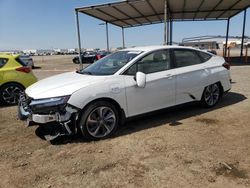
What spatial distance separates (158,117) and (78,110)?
2163 mm

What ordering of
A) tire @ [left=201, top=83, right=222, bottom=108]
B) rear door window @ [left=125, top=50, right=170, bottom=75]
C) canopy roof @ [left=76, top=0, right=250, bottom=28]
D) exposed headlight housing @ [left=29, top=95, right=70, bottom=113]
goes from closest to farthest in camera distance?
exposed headlight housing @ [left=29, top=95, right=70, bottom=113] < rear door window @ [left=125, top=50, right=170, bottom=75] < tire @ [left=201, top=83, right=222, bottom=108] < canopy roof @ [left=76, top=0, right=250, bottom=28]

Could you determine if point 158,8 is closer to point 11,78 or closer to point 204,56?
point 204,56

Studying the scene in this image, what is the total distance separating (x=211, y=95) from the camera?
6.40 m

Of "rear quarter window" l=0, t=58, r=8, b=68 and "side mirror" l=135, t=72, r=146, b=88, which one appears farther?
"rear quarter window" l=0, t=58, r=8, b=68

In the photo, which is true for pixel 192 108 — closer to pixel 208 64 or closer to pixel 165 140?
pixel 208 64

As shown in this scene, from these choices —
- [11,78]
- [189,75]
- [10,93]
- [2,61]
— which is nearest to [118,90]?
[189,75]

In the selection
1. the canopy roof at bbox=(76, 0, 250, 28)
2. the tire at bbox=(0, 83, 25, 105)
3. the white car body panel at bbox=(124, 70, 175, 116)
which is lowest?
the tire at bbox=(0, 83, 25, 105)

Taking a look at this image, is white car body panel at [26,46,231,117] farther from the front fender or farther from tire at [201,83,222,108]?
tire at [201,83,222,108]

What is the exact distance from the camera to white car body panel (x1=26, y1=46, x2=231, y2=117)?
4.36 meters

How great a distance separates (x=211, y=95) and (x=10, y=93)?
18.6 ft

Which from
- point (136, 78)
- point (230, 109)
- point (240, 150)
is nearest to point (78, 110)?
point (136, 78)

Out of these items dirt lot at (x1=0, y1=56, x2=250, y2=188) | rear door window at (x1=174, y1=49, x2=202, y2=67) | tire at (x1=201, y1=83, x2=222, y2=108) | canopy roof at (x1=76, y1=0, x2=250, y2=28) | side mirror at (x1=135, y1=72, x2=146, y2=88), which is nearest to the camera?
dirt lot at (x1=0, y1=56, x2=250, y2=188)

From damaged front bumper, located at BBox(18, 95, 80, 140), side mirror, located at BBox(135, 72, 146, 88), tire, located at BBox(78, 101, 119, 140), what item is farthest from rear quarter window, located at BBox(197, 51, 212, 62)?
damaged front bumper, located at BBox(18, 95, 80, 140)

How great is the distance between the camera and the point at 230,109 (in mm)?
6301
